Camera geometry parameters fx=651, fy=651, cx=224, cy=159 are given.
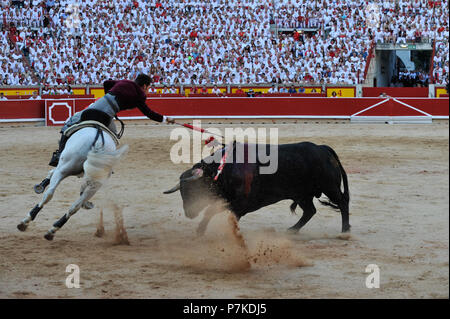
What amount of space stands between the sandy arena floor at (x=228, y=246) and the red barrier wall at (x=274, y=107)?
10024 mm

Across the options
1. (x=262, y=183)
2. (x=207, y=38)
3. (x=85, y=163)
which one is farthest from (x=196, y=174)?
(x=207, y=38)

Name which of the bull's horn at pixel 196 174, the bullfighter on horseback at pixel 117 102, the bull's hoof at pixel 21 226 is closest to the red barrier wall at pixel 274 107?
the bullfighter on horseback at pixel 117 102

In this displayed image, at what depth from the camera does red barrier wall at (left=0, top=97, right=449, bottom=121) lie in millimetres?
20031

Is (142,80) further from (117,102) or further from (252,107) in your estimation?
(252,107)

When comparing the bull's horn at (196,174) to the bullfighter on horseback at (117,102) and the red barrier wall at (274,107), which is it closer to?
the bullfighter on horseback at (117,102)

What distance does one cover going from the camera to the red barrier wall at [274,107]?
65.7 ft

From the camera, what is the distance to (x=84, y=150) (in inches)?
241

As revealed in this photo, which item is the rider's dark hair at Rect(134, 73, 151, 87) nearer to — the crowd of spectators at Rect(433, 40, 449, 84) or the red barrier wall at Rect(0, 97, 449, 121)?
the red barrier wall at Rect(0, 97, 449, 121)

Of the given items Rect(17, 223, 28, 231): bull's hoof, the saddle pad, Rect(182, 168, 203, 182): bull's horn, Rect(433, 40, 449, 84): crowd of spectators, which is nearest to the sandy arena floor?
Rect(17, 223, 28, 231): bull's hoof

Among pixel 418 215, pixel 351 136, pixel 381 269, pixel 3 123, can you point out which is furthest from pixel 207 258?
pixel 3 123

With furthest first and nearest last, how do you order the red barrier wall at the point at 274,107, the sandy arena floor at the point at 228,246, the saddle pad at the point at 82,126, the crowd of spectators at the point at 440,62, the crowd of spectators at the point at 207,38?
the crowd of spectators at the point at 440,62
the crowd of spectators at the point at 207,38
the red barrier wall at the point at 274,107
the saddle pad at the point at 82,126
the sandy arena floor at the point at 228,246

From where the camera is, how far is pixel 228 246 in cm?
580

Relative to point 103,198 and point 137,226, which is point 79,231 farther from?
point 103,198

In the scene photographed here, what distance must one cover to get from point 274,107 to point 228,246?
15.3 meters
